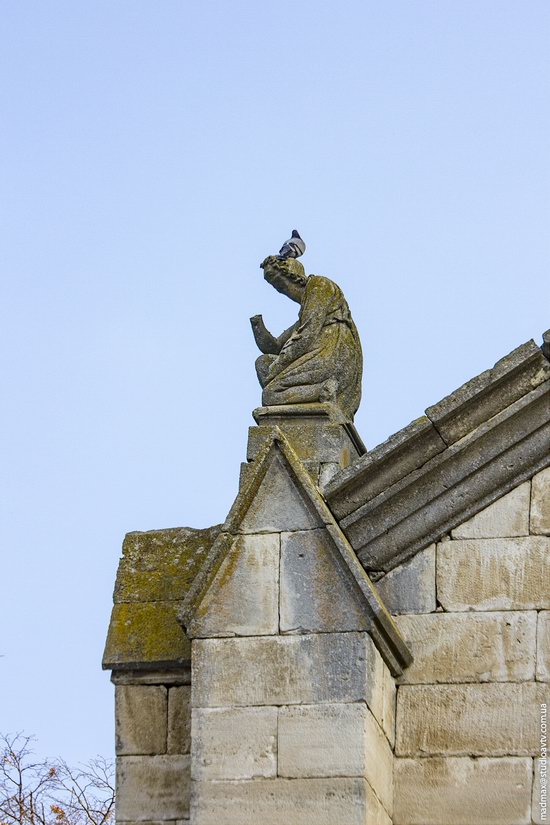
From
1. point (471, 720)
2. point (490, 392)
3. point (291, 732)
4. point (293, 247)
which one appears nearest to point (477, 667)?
point (471, 720)

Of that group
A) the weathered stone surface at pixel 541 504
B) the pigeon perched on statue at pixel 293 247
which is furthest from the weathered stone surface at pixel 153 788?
the pigeon perched on statue at pixel 293 247

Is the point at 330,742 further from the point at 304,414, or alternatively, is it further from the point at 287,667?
the point at 304,414

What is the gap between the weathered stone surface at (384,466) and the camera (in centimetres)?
1319

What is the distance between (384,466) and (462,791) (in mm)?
2108

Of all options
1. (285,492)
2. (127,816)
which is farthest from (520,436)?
(127,816)

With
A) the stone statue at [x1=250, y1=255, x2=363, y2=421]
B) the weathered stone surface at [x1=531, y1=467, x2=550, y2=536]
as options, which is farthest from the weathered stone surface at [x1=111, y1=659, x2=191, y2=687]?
the weathered stone surface at [x1=531, y1=467, x2=550, y2=536]

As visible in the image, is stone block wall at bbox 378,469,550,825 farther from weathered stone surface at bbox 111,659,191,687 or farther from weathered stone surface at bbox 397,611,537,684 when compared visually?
weathered stone surface at bbox 111,659,191,687

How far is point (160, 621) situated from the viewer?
13656mm

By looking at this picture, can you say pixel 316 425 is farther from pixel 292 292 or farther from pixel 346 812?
pixel 346 812

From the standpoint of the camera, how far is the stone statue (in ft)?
46.1

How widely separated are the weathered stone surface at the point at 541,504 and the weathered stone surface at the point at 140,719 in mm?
2646

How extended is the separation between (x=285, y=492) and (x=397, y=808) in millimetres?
2064

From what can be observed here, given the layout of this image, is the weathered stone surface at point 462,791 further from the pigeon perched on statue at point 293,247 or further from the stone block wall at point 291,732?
the pigeon perched on statue at point 293,247

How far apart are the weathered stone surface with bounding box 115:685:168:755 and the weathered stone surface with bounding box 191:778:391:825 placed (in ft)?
3.44
